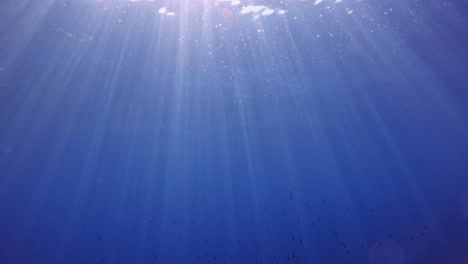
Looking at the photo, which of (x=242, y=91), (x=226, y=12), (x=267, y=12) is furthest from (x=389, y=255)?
(x=226, y=12)

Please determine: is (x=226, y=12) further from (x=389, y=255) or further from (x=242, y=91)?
(x=389, y=255)

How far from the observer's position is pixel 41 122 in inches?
1030

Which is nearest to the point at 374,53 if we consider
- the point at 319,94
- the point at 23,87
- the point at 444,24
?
the point at 444,24

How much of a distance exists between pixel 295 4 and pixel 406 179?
90.9 meters

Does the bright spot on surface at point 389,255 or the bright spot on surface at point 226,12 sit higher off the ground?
the bright spot on surface at point 226,12

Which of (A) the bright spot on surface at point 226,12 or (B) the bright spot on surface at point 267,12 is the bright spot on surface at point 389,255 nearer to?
(B) the bright spot on surface at point 267,12

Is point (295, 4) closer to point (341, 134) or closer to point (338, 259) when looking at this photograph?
point (338, 259)

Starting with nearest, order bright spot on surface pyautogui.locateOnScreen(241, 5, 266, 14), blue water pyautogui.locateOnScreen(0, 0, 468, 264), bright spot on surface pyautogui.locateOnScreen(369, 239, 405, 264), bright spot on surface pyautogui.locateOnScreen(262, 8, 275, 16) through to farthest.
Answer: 1. bright spot on surface pyautogui.locateOnScreen(241, 5, 266, 14)
2. bright spot on surface pyautogui.locateOnScreen(262, 8, 275, 16)
3. blue water pyautogui.locateOnScreen(0, 0, 468, 264)
4. bright spot on surface pyautogui.locateOnScreen(369, 239, 405, 264)

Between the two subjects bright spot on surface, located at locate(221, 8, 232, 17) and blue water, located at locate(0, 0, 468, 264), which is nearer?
bright spot on surface, located at locate(221, 8, 232, 17)

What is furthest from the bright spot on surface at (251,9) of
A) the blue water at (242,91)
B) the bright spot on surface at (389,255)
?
the bright spot on surface at (389,255)

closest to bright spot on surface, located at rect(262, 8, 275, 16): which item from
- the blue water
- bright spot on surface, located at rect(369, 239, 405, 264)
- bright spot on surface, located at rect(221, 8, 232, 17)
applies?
the blue water

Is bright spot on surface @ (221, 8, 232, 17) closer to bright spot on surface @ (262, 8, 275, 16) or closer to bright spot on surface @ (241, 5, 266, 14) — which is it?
bright spot on surface @ (241, 5, 266, 14)

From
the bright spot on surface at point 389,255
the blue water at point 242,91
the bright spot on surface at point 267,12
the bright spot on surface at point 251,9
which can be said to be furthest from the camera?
the bright spot on surface at point 389,255

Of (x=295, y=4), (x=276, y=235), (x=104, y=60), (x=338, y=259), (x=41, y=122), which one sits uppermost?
(x=41, y=122)
